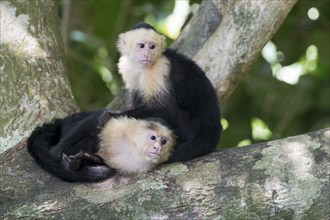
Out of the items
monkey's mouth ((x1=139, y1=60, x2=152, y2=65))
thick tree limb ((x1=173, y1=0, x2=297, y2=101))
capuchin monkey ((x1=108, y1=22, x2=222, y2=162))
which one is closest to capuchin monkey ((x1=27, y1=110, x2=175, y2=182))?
capuchin monkey ((x1=108, y1=22, x2=222, y2=162))

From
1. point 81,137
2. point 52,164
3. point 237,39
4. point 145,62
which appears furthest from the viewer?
point 237,39

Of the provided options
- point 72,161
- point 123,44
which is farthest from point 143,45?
point 72,161

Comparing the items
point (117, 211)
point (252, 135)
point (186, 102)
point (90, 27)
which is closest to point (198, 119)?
point (186, 102)

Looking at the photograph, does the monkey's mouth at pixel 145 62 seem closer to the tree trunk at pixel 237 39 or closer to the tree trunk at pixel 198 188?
the tree trunk at pixel 237 39

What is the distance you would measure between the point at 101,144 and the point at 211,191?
2.56ft

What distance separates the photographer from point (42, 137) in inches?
116

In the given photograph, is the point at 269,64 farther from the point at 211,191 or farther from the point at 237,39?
the point at 211,191

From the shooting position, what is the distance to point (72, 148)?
3.02 meters

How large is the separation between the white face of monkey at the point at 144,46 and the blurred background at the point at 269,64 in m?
1.03

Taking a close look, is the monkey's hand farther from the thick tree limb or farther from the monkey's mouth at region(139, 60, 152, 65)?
the thick tree limb

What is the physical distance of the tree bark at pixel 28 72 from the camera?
315cm

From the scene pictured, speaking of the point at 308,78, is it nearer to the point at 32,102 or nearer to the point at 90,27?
the point at 90,27

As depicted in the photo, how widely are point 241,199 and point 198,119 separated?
0.94 m

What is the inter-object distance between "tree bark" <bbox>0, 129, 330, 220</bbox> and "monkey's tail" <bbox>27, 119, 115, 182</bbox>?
0.18 ft
